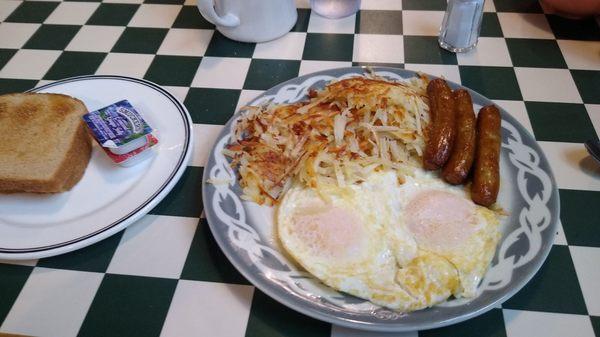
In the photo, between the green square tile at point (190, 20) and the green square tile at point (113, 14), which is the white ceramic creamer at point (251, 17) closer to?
the green square tile at point (190, 20)

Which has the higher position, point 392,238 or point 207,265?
point 392,238

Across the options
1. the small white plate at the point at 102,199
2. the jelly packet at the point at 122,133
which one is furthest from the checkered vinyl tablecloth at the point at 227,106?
the jelly packet at the point at 122,133

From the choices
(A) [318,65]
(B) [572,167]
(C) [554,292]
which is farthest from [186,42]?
(C) [554,292]

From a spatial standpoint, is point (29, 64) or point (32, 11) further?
point (32, 11)

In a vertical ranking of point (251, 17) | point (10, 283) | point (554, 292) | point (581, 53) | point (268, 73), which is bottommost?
point (10, 283)

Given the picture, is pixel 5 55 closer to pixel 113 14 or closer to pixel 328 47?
pixel 113 14

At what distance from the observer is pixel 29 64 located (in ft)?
7.29

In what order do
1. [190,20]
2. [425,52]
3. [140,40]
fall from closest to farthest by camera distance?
1. [425,52]
2. [140,40]
3. [190,20]

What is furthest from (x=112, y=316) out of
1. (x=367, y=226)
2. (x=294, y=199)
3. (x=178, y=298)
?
(x=367, y=226)

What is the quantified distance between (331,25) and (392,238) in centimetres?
146

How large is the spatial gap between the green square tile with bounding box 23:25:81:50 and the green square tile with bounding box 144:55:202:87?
626 millimetres

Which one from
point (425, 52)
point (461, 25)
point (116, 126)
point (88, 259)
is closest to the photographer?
point (88, 259)

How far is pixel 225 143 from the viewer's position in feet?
5.09

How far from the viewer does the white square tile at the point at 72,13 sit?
8.23ft
